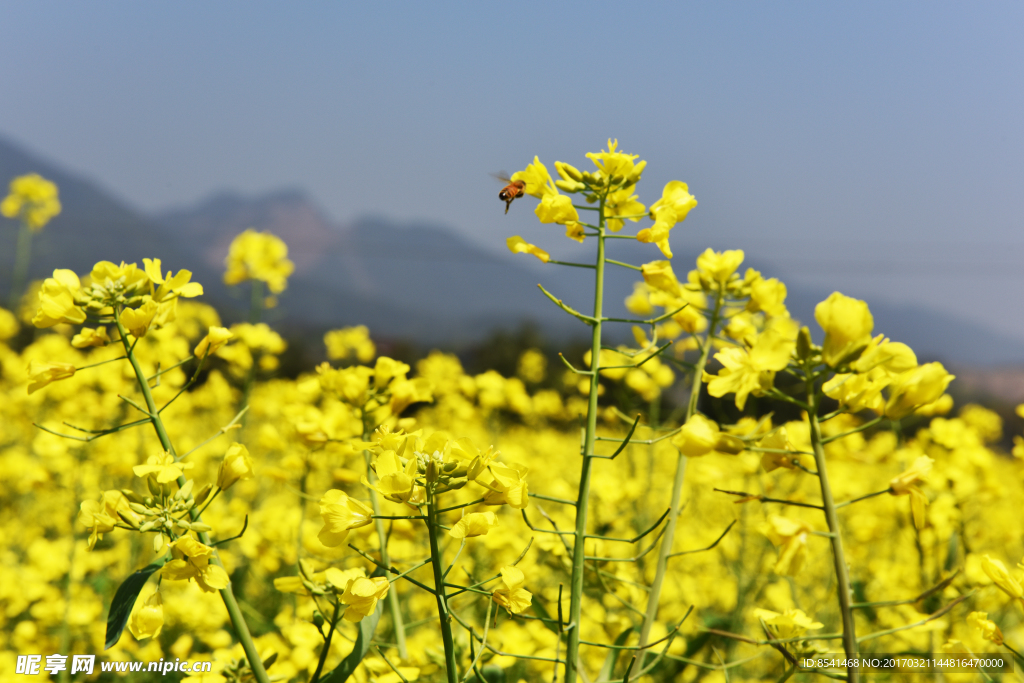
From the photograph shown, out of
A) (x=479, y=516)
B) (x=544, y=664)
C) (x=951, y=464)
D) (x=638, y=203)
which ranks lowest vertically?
(x=544, y=664)

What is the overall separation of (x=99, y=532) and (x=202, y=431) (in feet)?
15.6

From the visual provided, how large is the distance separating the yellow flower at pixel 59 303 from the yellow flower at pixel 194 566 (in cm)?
53

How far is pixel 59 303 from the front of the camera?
113 centimetres

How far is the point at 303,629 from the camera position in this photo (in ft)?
4.95

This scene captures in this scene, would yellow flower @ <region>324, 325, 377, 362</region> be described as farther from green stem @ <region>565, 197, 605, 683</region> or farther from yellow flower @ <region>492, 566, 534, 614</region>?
yellow flower @ <region>492, 566, 534, 614</region>

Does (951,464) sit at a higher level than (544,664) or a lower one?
higher

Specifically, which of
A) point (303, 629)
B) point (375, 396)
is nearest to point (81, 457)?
point (303, 629)

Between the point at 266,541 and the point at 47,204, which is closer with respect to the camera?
the point at 266,541

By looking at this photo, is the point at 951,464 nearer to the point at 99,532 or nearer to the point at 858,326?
the point at 858,326

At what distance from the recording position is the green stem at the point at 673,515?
1.24 meters

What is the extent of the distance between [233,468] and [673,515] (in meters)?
0.92

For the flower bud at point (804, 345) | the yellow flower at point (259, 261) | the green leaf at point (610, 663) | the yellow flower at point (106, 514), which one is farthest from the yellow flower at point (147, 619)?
the yellow flower at point (259, 261)

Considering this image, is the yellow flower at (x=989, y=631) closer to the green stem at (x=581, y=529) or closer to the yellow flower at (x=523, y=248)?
the green stem at (x=581, y=529)

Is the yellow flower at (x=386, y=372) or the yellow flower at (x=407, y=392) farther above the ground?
the yellow flower at (x=386, y=372)
